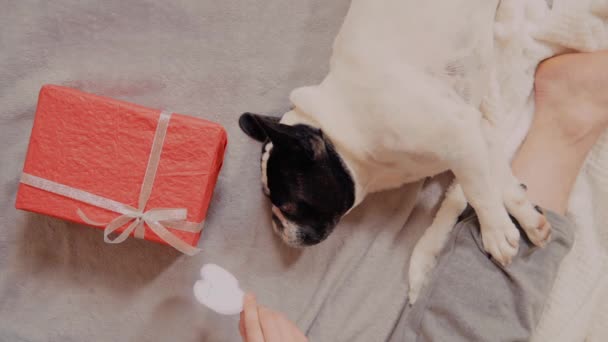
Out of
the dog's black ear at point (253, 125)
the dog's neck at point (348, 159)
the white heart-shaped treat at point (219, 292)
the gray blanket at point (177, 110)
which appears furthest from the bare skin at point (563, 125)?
the white heart-shaped treat at point (219, 292)

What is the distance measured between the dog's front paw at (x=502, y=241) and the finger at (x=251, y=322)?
0.59m

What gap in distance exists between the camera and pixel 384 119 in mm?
1051

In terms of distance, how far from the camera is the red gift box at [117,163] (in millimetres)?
1164

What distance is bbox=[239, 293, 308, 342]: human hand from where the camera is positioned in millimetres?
1118

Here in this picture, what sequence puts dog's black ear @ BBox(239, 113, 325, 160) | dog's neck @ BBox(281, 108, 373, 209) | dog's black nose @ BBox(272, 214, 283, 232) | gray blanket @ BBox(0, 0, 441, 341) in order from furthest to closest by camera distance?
1. gray blanket @ BBox(0, 0, 441, 341)
2. dog's black nose @ BBox(272, 214, 283, 232)
3. dog's neck @ BBox(281, 108, 373, 209)
4. dog's black ear @ BBox(239, 113, 325, 160)

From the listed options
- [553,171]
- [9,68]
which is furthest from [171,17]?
[553,171]

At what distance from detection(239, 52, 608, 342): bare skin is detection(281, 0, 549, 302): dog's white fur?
0.20m

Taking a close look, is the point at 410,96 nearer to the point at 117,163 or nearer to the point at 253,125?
the point at 253,125

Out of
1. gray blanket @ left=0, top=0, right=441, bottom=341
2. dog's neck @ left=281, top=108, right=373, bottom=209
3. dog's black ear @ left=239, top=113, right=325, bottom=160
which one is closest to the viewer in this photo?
dog's black ear @ left=239, top=113, right=325, bottom=160

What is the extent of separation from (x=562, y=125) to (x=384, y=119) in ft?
1.90

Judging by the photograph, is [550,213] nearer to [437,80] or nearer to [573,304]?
[573,304]

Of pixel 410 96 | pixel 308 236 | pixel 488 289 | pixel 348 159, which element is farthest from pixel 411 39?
pixel 488 289

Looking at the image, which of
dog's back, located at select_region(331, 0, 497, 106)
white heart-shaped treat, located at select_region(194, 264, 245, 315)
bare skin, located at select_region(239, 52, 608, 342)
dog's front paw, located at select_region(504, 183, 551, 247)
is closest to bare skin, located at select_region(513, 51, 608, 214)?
bare skin, located at select_region(239, 52, 608, 342)

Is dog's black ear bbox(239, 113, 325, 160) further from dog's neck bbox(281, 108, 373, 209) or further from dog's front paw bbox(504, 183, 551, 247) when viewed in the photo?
dog's front paw bbox(504, 183, 551, 247)
